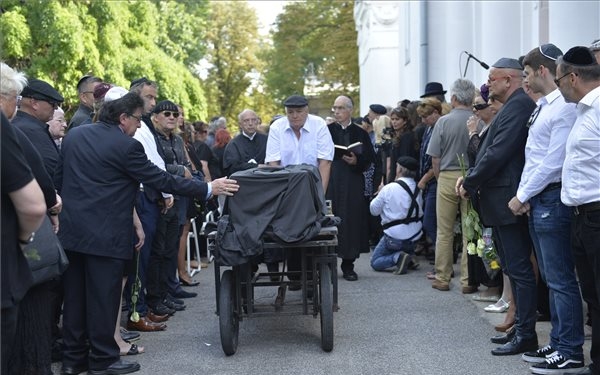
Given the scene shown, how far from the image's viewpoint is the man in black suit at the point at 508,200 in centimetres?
739

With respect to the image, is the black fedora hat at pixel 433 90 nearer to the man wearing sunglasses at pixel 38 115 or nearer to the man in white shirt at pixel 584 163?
the man in white shirt at pixel 584 163

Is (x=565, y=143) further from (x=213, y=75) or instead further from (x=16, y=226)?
(x=213, y=75)

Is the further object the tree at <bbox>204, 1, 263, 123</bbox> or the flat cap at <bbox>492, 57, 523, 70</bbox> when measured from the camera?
the tree at <bbox>204, 1, 263, 123</bbox>

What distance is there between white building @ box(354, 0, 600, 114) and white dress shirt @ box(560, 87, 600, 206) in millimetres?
5583

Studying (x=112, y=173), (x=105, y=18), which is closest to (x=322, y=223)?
(x=112, y=173)

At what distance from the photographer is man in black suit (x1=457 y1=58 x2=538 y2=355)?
7387 mm

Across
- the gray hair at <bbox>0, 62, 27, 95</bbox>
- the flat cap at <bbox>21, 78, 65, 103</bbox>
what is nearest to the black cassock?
the flat cap at <bbox>21, 78, 65, 103</bbox>

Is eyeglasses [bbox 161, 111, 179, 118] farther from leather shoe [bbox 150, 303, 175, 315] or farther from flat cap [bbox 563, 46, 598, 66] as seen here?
flat cap [bbox 563, 46, 598, 66]

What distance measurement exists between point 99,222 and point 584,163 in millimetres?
3416

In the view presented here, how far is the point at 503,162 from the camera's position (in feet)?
24.3

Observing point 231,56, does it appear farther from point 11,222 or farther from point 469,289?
point 11,222

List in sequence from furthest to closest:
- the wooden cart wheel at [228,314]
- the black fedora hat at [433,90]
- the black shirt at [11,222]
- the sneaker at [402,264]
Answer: the black fedora hat at [433,90], the sneaker at [402,264], the wooden cart wheel at [228,314], the black shirt at [11,222]

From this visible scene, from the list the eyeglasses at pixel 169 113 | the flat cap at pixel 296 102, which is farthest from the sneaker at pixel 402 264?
the eyeglasses at pixel 169 113

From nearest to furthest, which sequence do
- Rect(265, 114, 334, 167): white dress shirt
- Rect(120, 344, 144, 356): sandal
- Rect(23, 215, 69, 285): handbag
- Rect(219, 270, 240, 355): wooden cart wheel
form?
Rect(23, 215, 69, 285): handbag → Rect(219, 270, 240, 355): wooden cart wheel → Rect(120, 344, 144, 356): sandal → Rect(265, 114, 334, 167): white dress shirt
